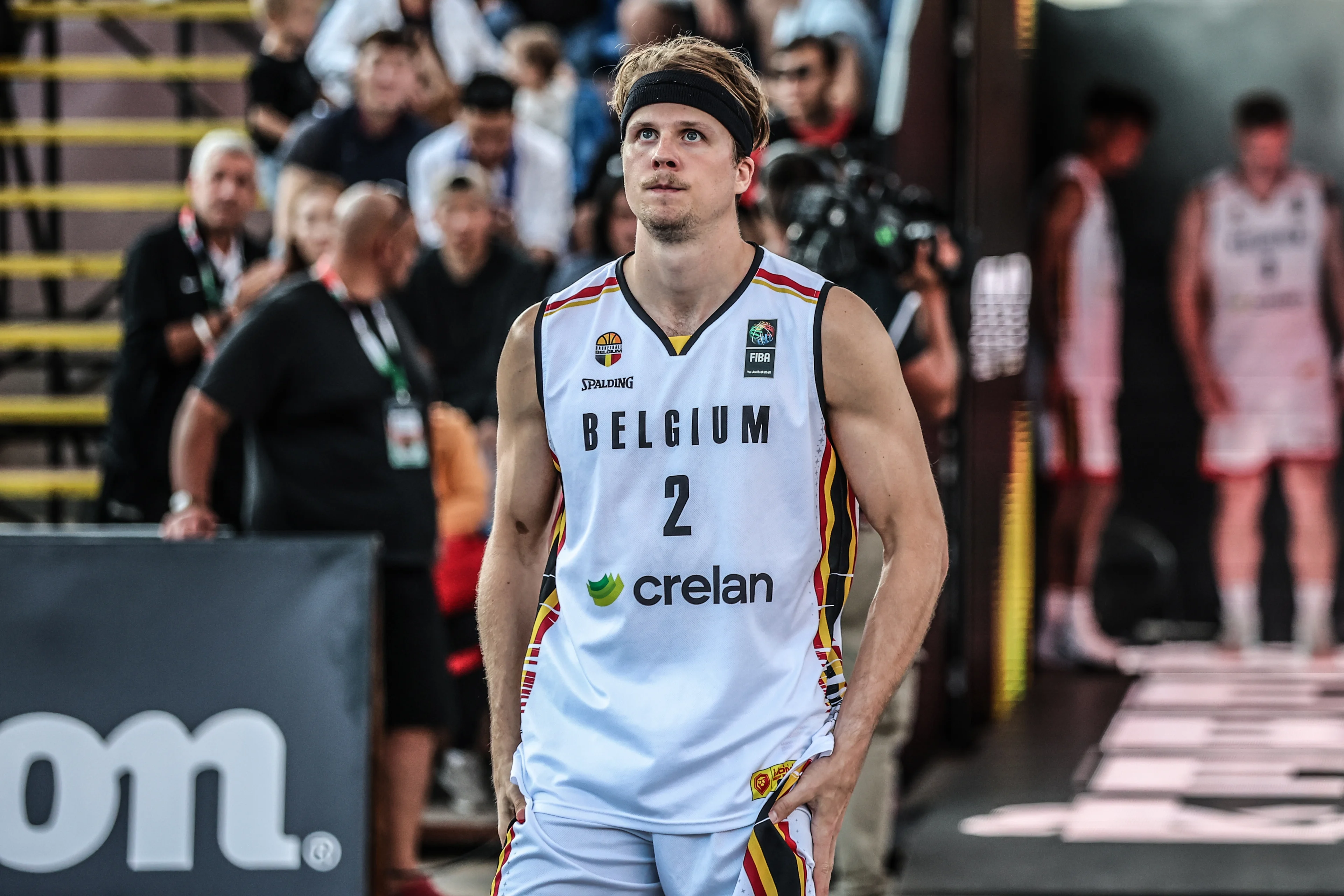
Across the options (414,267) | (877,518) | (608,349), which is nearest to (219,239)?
(414,267)

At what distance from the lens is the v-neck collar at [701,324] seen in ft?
9.59

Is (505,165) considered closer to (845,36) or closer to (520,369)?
(845,36)

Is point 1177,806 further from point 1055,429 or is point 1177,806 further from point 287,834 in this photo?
point 1055,429

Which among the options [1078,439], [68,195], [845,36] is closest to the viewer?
[845,36]

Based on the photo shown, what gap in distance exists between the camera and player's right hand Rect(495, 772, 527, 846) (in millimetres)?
2975

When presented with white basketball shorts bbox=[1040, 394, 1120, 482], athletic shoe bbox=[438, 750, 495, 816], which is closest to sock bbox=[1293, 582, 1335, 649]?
white basketball shorts bbox=[1040, 394, 1120, 482]

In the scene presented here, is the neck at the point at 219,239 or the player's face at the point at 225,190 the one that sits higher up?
the player's face at the point at 225,190

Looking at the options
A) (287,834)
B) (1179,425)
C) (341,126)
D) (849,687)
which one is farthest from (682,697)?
(1179,425)

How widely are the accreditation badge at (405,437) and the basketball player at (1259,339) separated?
21.6 feet

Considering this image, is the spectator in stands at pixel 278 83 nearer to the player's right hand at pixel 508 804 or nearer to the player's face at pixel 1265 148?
the player's face at pixel 1265 148

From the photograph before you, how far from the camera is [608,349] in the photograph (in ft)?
9.69

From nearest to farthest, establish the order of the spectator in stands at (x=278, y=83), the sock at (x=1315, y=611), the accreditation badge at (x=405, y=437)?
the accreditation badge at (x=405, y=437) → the spectator in stands at (x=278, y=83) → the sock at (x=1315, y=611)

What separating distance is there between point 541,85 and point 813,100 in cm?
270

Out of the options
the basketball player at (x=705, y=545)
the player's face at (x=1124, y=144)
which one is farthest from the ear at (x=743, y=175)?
the player's face at (x=1124, y=144)
